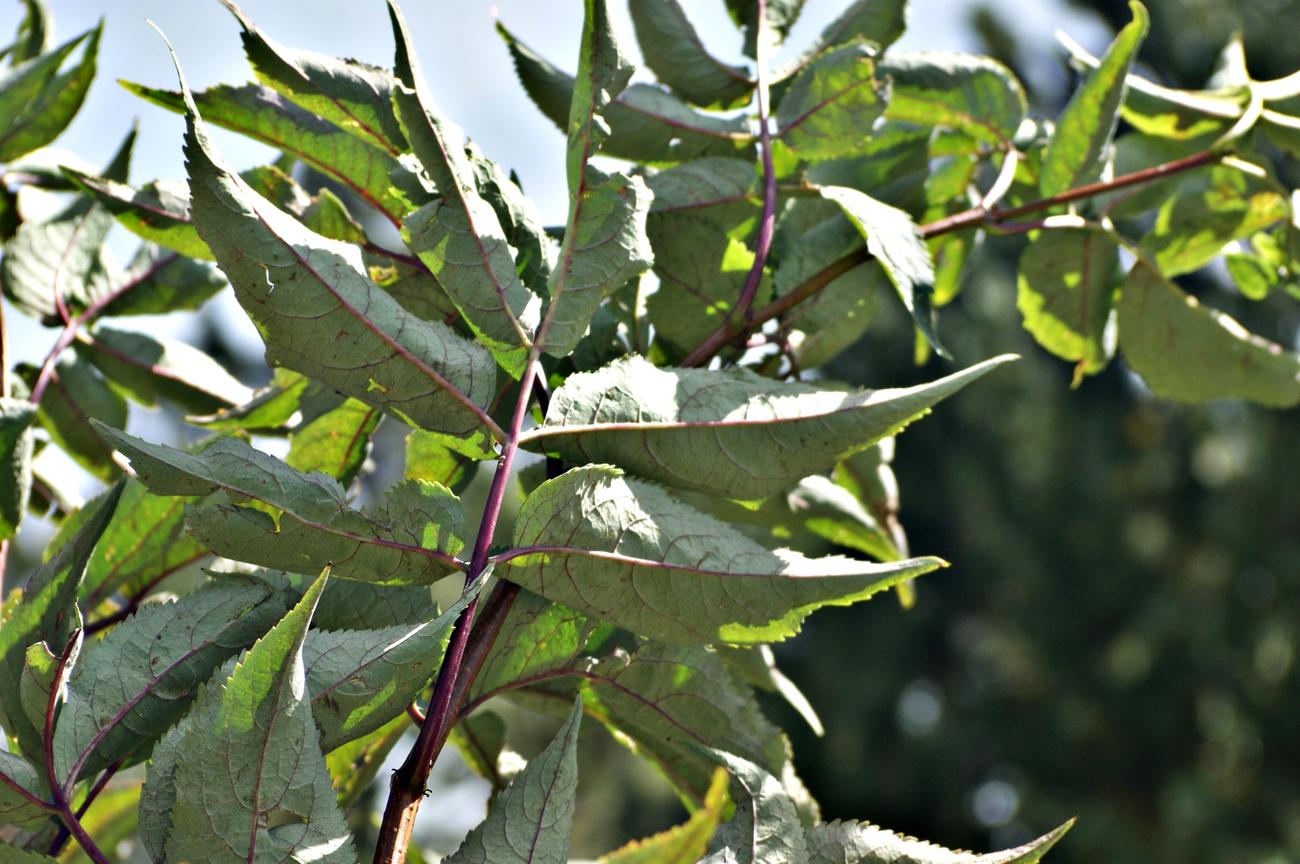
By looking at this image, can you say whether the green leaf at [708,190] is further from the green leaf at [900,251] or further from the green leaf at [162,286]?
the green leaf at [162,286]

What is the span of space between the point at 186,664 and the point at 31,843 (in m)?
0.14

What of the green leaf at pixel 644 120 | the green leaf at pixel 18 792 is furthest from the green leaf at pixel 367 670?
the green leaf at pixel 644 120

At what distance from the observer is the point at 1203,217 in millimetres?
854

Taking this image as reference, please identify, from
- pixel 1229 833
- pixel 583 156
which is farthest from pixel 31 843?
pixel 1229 833

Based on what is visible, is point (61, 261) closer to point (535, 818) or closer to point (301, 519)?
point (301, 519)

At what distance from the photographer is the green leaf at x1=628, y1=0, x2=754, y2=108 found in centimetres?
72

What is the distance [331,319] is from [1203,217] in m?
0.65

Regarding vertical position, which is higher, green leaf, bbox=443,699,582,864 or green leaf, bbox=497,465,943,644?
green leaf, bbox=497,465,943,644

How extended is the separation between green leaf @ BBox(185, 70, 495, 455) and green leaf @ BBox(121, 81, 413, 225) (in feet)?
0.40

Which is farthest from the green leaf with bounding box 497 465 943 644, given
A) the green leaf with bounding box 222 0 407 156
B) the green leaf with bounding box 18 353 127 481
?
the green leaf with bounding box 18 353 127 481

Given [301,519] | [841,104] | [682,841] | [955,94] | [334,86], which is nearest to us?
[682,841]

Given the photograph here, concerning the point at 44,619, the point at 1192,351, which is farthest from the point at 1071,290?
the point at 44,619

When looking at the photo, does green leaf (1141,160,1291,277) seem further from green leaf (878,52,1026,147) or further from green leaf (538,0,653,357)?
green leaf (538,0,653,357)

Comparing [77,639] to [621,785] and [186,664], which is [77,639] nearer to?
[186,664]
